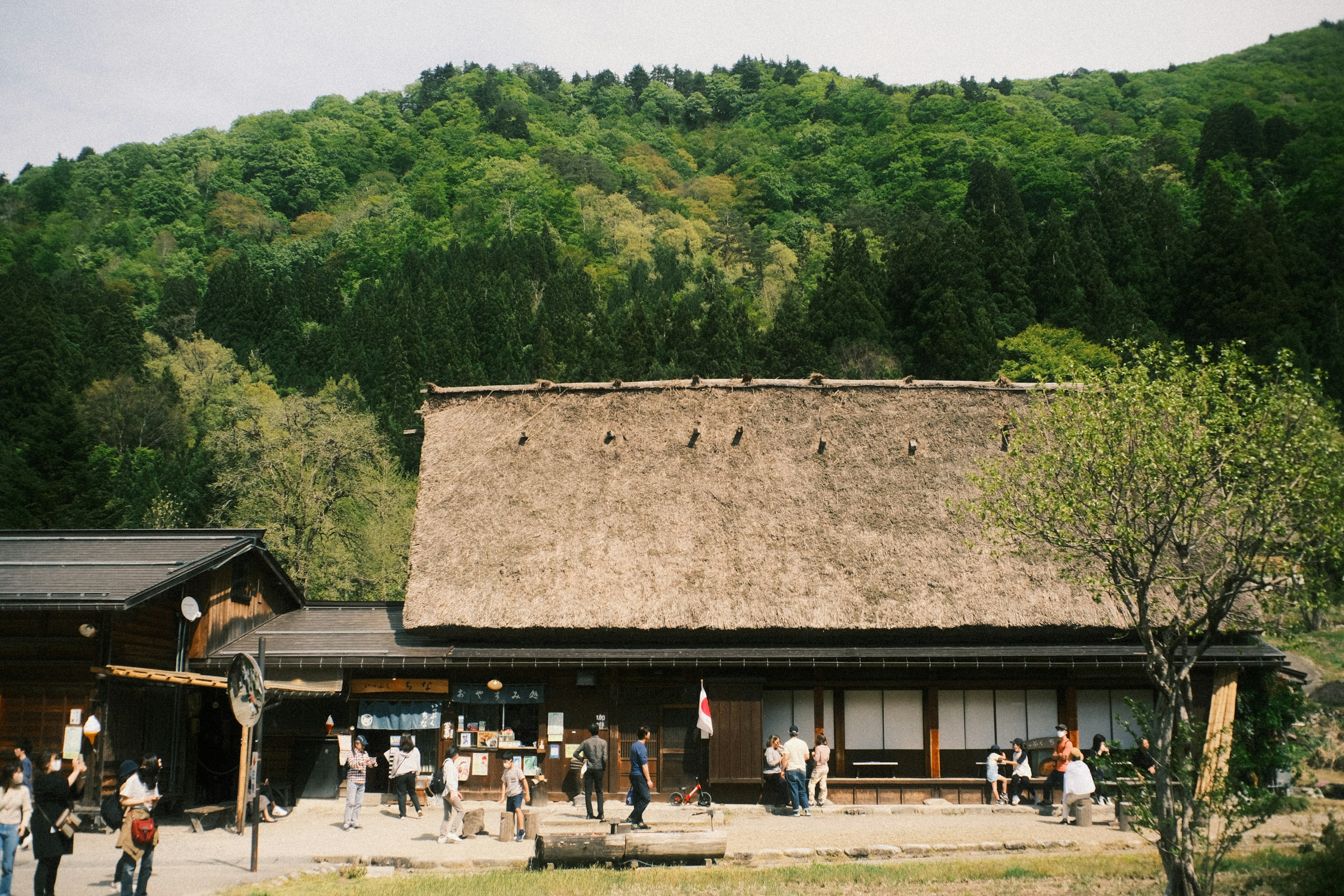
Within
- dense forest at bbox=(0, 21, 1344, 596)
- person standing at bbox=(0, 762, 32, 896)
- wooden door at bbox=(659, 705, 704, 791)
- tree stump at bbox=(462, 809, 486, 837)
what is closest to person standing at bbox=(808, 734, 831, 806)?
wooden door at bbox=(659, 705, 704, 791)

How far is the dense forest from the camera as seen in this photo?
1775 inches

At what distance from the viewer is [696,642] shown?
806 inches

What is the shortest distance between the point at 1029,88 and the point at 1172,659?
116736 millimetres

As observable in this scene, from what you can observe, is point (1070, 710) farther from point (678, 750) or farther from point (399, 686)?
point (399, 686)

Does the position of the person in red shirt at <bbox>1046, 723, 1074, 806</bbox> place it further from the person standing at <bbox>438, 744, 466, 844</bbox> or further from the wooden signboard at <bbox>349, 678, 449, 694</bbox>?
the wooden signboard at <bbox>349, 678, 449, 694</bbox>

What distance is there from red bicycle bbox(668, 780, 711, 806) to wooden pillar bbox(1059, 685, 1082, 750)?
275 inches

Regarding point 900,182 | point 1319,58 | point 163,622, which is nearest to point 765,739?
point 163,622

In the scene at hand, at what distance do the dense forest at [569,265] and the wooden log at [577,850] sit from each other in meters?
21.9

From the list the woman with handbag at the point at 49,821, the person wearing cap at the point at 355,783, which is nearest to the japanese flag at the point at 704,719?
the person wearing cap at the point at 355,783

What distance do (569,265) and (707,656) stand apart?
55.4 metres

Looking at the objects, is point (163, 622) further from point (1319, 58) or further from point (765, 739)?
point (1319, 58)

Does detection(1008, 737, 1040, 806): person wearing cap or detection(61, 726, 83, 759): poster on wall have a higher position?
detection(61, 726, 83, 759): poster on wall

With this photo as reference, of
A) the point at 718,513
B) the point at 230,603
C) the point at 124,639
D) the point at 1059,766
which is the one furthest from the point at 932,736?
the point at 124,639

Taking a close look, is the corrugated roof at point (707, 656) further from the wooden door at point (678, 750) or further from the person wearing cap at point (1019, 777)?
the person wearing cap at point (1019, 777)
